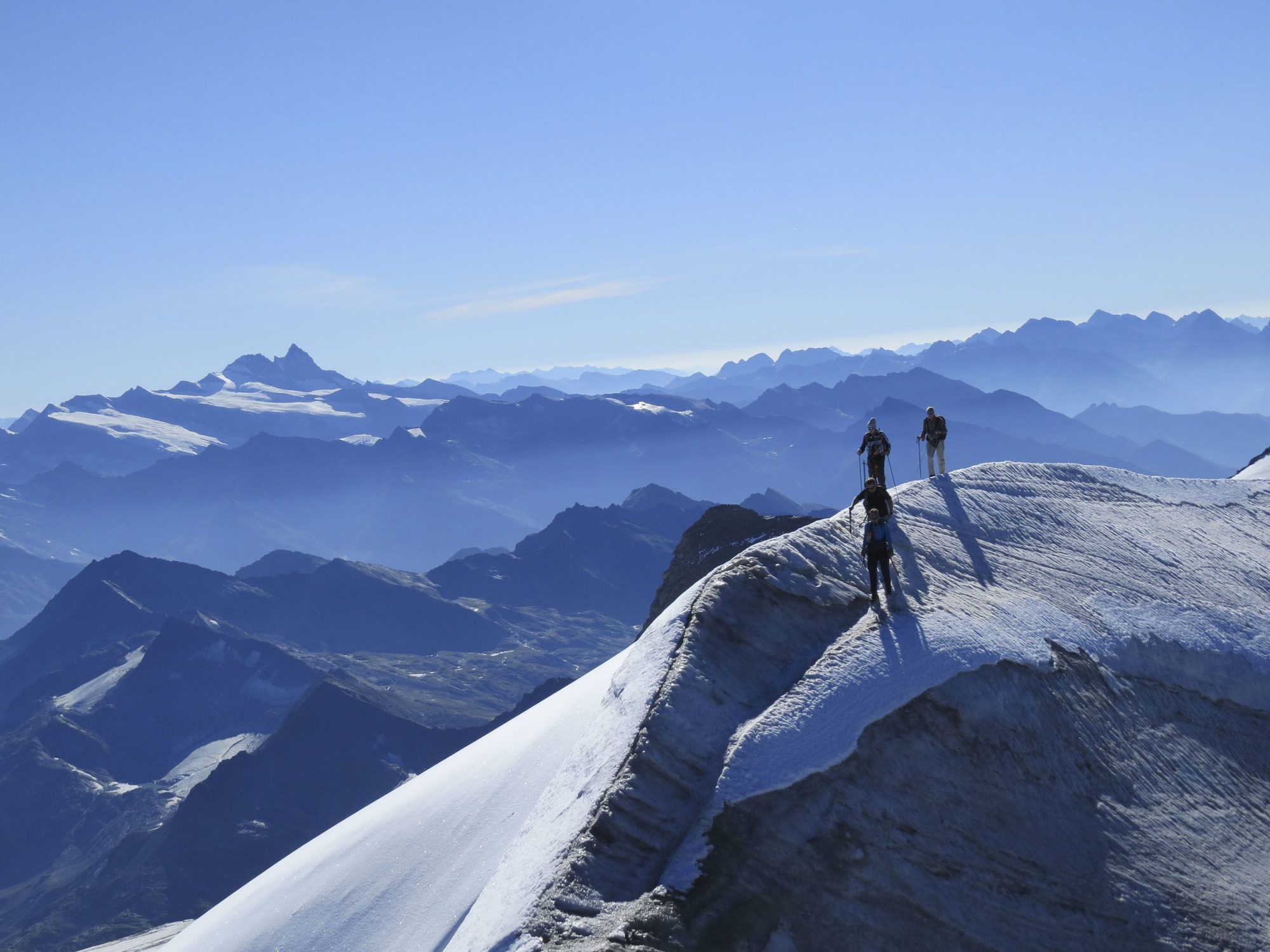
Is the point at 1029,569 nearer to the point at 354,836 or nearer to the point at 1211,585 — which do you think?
the point at 1211,585

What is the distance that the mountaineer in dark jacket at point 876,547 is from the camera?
22.1 metres

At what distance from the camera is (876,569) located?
2370 centimetres

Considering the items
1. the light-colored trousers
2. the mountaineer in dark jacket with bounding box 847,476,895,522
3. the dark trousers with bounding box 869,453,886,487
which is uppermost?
the light-colored trousers

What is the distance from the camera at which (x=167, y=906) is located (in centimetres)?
19412

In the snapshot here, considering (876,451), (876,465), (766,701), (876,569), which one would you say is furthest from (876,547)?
(876,451)

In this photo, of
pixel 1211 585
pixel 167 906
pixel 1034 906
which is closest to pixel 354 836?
pixel 1034 906

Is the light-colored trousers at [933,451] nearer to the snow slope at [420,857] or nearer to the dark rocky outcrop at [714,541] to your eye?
the snow slope at [420,857]

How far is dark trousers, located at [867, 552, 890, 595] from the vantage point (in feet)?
74.3

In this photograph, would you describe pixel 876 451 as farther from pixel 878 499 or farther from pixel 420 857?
pixel 420 857

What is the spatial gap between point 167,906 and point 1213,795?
21263 cm

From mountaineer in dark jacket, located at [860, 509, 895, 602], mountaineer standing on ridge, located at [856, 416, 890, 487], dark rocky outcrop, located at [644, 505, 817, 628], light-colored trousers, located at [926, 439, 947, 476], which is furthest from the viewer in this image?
dark rocky outcrop, located at [644, 505, 817, 628]

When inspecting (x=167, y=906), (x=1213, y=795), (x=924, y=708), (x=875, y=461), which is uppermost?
(x=875, y=461)

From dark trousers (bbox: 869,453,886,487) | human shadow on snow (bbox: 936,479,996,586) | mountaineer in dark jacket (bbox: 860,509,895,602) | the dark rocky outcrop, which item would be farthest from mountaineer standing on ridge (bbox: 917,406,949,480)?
the dark rocky outcrop

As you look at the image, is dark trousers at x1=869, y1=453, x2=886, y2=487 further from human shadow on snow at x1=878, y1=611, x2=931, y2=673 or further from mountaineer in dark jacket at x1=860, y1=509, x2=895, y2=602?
human shadow on snow at x1=878, y1=611, x2=931, y2=673
